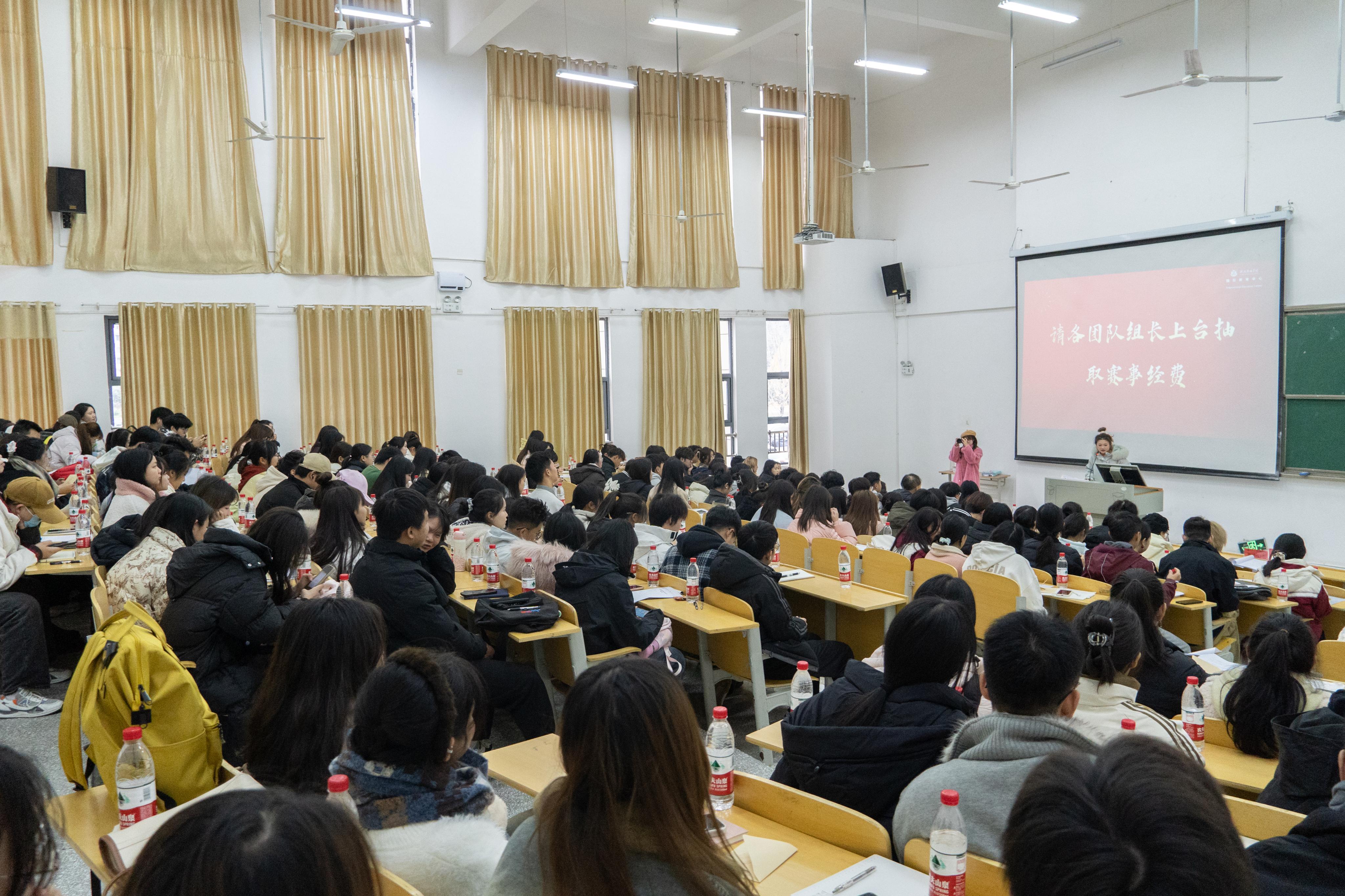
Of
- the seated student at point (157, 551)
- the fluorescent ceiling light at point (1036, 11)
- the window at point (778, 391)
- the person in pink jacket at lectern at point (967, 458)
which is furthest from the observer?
the window at point (778, 391)

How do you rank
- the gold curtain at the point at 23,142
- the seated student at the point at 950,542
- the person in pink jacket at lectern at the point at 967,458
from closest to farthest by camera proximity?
the seated student at the point at 950,542 < the gold curtain at the point at 23,142 < the person in pink jacket at lectern at the point at 967,458

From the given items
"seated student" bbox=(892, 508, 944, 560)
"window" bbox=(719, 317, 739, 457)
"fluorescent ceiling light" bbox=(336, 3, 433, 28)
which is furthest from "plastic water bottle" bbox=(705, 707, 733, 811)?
"window" bbox=(719, 317, 739, 457)

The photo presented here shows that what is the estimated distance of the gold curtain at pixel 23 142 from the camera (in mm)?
8742

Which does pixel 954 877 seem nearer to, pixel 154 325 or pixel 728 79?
pixel 154 325

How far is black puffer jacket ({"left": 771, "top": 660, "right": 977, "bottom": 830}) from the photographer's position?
2283 mm

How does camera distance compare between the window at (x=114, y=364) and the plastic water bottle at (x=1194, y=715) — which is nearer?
the plastic water bottle at (x=1194, y=715)

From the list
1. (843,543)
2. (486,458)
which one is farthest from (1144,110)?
(486,458)

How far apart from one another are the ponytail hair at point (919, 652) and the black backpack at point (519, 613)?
6.28 ft

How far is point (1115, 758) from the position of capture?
113 cm

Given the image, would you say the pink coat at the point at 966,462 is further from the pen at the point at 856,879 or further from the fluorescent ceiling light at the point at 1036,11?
the pen at the point at 856,879

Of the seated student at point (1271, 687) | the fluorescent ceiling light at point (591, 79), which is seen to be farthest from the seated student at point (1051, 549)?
the fluorescent ceiling light at point (591, 79)

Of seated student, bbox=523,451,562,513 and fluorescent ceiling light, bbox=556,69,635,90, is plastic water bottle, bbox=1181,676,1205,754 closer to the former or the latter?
seated student, bbox=523,451,562,513

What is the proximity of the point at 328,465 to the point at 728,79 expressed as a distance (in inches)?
348

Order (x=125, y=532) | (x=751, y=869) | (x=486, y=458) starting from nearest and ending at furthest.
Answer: (x=751, y=869)
(x=125, y=532)
(x=486, y=458)
